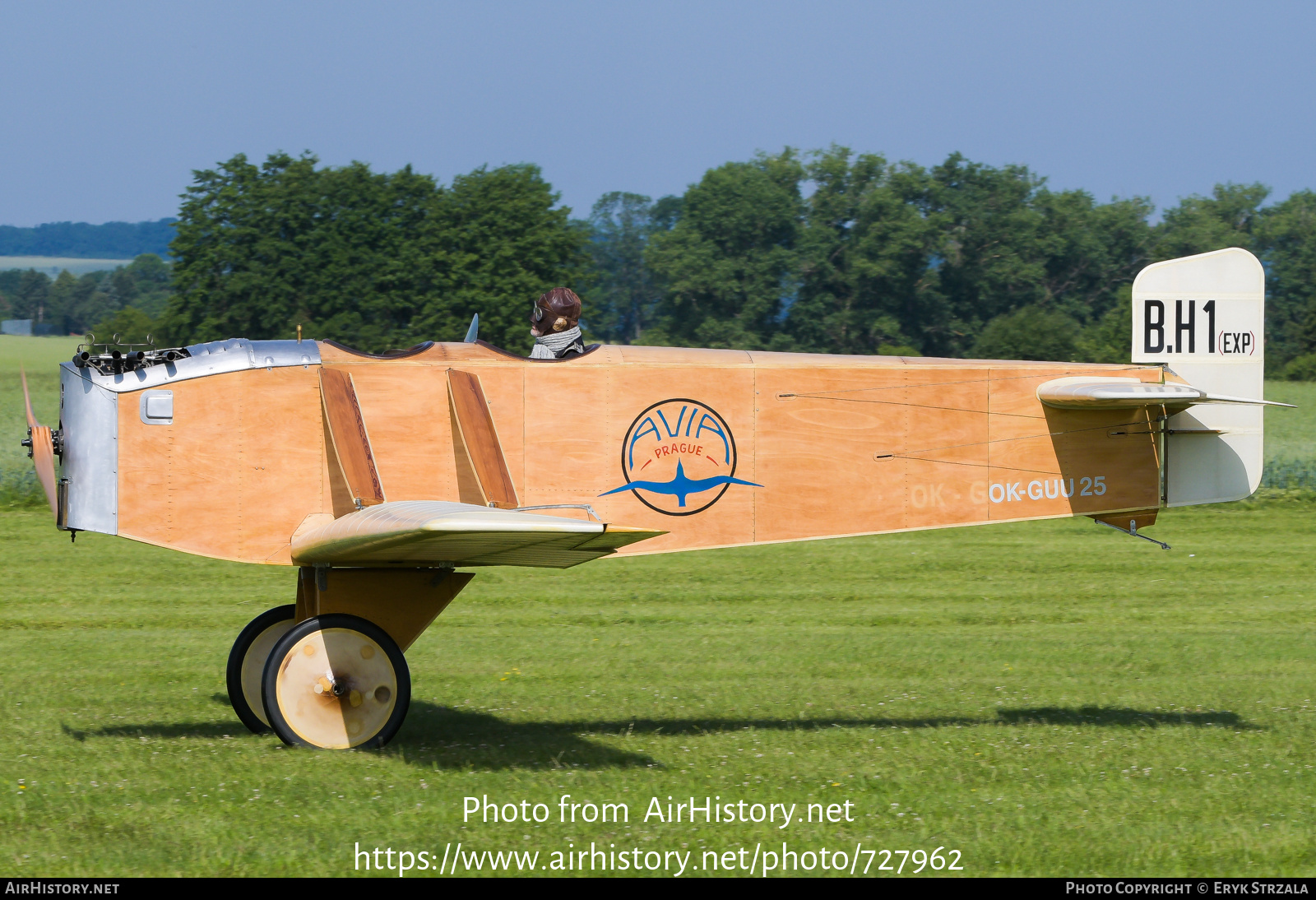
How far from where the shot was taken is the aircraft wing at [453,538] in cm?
618

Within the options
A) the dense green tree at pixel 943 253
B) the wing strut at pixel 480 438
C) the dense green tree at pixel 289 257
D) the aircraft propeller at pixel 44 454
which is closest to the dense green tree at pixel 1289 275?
the dense green tree at pixel 943 253

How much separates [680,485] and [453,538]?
252cm

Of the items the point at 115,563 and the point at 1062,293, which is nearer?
the point at 115,563

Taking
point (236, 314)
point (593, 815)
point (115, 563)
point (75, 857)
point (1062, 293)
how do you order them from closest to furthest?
point (75, 857), point (593, 815), point (115, 563), point (236, 314), point (1062, 293)

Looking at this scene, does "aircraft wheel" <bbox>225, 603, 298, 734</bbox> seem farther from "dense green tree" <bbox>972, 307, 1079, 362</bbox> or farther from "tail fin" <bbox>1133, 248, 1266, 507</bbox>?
"dense green tree" <bbox>972, 307, 1079, 362</bbox>

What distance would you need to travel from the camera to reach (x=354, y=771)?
24.5ft

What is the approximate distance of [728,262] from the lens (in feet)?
240

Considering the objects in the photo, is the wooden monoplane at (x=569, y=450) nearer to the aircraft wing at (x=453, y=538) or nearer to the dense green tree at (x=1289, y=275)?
the aircraft wing at (x=453, y=538)

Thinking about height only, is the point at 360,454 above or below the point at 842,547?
above

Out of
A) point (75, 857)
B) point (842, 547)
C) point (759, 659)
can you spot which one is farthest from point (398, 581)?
point (842, 547)

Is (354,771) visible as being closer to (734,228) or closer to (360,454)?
(360,454)

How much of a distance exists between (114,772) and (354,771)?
4.61ft

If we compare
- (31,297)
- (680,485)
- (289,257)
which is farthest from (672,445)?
(31,297)

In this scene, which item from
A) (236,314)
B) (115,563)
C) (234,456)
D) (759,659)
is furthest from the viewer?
(236,314)
